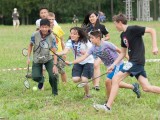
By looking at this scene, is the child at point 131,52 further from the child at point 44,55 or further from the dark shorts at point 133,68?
the child at point 44,55

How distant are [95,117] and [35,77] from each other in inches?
98.9

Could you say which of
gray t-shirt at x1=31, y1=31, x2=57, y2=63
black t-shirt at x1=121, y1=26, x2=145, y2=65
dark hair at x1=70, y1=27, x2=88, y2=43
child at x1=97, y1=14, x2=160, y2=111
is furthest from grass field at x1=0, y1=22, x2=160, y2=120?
dark hair at x1=70, y1=27, x2=88, y2=43

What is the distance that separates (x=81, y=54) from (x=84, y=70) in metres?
0.31

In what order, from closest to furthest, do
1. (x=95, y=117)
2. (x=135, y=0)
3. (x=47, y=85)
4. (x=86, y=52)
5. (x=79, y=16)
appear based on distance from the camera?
(x=95, y=117), (x=86, y=52), (x=47, y=85), (x=79, y=16), (x=135, y=0)

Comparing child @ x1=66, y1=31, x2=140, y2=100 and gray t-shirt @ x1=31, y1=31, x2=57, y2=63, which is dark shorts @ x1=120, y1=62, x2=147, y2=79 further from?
gray t-shirt @ x1=31, y1=31, x2=57, y2=63

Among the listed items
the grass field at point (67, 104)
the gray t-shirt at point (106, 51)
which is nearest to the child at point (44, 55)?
the grass field at point (67, 104)

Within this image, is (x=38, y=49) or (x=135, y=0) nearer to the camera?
(x=38, y=49)

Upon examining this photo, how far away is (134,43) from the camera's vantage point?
7309mm

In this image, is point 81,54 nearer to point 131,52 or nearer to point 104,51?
point 104,51

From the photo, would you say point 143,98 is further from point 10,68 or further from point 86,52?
point 10,68

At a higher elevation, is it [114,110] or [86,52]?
[86,52]

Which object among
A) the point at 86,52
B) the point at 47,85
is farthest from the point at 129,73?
the point at 47,85

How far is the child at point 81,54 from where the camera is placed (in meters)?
8.77

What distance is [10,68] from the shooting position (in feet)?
46.0
